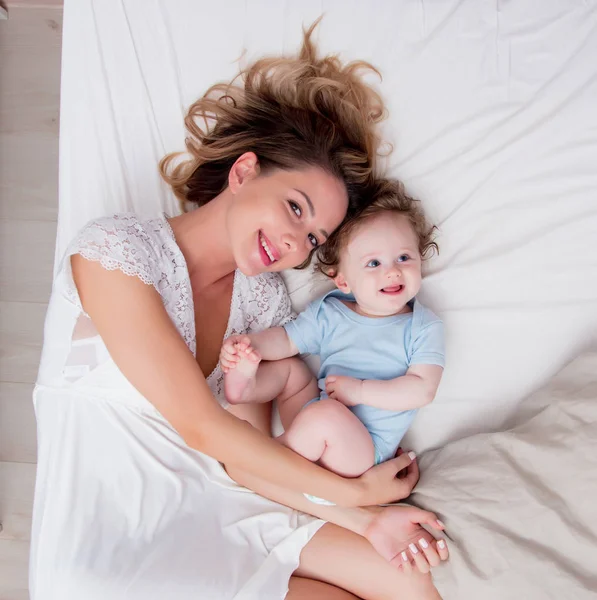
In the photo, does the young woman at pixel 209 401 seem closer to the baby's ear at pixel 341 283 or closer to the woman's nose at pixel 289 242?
the woman's nose at pixel 289 242

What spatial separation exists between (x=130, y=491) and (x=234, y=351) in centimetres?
34

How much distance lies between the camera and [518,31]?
129 cm

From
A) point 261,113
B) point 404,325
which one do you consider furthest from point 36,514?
point 261,113

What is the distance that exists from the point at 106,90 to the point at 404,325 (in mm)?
856

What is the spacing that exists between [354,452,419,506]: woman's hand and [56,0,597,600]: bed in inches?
1.8

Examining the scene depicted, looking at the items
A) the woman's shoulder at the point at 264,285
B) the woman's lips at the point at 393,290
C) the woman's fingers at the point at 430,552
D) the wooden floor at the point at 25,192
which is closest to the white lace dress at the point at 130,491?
the woman's shoulder at the point at 264,285

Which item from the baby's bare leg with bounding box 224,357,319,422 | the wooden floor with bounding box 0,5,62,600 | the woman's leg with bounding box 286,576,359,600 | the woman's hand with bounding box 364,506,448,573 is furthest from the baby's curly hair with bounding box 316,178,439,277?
the wooden floor with bounding box 0,5,62,600

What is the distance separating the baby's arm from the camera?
117 centimetres

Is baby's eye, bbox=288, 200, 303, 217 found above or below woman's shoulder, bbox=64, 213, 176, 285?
above

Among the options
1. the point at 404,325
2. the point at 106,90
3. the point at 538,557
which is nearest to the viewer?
the point at 538,557

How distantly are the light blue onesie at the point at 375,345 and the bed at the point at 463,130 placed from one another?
11 centimetres

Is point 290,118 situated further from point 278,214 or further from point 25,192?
point 25,192

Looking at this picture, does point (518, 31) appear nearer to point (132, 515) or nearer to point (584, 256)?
point (584, 256)

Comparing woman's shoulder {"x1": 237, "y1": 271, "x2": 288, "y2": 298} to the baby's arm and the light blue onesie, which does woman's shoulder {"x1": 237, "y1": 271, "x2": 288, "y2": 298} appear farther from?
the baby's arm
